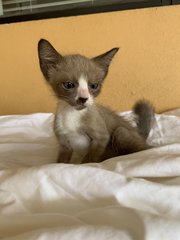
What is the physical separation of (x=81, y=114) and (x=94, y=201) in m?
0.49

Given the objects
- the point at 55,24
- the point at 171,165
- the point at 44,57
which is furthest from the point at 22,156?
the point at 55,24

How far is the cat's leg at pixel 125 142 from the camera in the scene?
1.03m

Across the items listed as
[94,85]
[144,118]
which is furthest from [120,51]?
[94,85]

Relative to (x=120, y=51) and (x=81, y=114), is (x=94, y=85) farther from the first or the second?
(x=120, y=51)

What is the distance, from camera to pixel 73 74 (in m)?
1.02

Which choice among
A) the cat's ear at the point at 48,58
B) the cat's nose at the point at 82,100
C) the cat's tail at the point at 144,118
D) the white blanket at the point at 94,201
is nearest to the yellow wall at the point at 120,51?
the cat's tail at the point at 144,118

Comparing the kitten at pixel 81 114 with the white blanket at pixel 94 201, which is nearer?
the white blanket at pixel 94 201

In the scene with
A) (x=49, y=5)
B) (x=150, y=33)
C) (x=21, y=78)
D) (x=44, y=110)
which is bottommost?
(x=44, y=110)

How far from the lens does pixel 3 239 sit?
521 mm

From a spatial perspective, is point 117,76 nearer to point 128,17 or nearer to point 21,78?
point 128,17

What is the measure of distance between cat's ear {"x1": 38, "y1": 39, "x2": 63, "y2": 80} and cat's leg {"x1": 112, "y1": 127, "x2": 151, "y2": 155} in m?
0.29

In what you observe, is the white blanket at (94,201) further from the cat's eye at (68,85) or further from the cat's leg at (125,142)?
the cat's eye at (68,85)

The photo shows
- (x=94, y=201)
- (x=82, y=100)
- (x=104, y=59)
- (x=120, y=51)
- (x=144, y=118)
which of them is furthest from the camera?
(x=120, y=51)

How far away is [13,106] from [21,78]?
155mm
